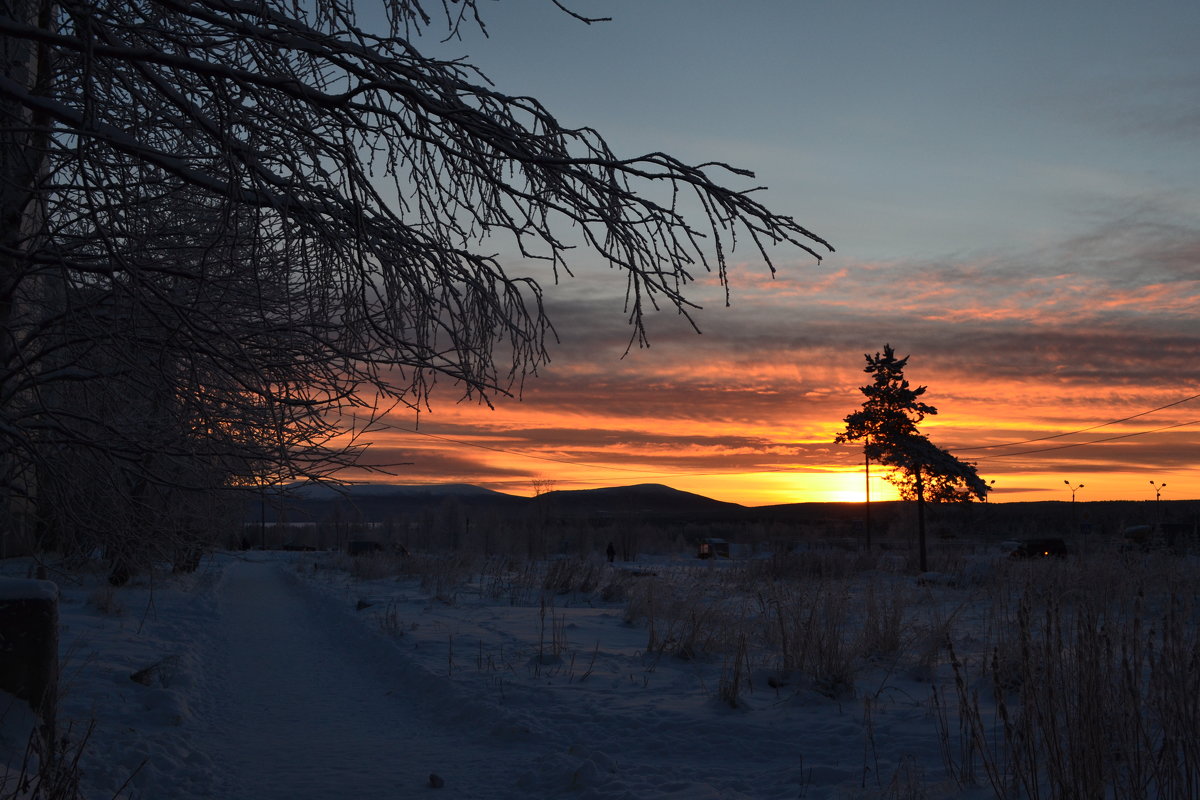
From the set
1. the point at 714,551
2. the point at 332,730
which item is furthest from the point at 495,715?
the point at 714,551

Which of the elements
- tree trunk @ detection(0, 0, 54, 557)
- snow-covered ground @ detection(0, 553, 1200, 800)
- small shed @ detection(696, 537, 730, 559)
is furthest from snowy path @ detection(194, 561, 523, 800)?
small shed @ detection(696, 537, 730, 559)

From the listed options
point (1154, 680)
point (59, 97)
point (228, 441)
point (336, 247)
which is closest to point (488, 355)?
point (336, 247)

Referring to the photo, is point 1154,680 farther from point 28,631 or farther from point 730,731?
point 28,631

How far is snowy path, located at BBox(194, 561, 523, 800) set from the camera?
469cm

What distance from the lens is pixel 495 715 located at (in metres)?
5.91

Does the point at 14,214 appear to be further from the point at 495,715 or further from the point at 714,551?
the point at 714,551

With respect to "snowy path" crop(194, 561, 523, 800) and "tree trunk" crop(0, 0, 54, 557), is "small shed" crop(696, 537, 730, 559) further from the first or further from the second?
"tree trunk" crop(0, 0, 54, 557)

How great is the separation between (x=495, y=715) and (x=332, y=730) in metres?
1.16

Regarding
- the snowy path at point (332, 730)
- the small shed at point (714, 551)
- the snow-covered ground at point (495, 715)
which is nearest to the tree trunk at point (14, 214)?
the snow-covered ground at point (495, 715)

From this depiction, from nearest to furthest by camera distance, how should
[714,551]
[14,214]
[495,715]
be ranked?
[14,214] < [495,715] < [714,551]

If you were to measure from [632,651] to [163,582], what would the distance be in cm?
1102

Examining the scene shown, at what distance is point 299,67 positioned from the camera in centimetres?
488

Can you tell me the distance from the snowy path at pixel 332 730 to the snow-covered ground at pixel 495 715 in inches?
0.9

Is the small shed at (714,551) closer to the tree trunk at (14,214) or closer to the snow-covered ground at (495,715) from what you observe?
the snow-covered ground at (495,715)
